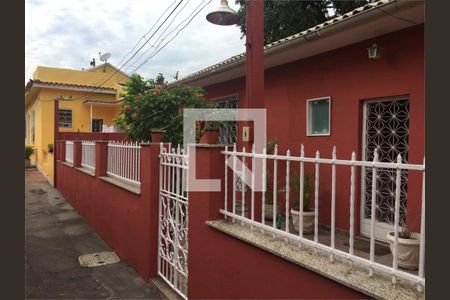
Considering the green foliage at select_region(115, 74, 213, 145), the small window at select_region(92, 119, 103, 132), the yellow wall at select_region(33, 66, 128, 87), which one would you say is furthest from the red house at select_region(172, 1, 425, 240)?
the yellow wall at select_region(33, 66, 128, 87)

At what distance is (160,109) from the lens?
18.3ft

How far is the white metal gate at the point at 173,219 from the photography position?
4.20m

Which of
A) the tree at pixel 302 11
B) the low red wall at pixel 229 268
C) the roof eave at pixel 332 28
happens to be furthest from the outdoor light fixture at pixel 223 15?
the tree at pixel 302 11

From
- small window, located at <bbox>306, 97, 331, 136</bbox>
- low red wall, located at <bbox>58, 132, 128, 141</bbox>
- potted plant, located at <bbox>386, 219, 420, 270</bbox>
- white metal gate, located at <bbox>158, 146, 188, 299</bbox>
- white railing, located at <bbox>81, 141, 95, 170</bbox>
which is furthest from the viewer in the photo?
low red wall, located at <bbox>58, 132, 128, 141</bbox>

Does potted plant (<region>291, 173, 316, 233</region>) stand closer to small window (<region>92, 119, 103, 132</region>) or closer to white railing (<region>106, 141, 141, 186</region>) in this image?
white railing (<region>106, 141, 141, 186</region>)

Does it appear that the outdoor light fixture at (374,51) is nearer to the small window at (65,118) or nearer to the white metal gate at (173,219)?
the white metal gate at (173,219)

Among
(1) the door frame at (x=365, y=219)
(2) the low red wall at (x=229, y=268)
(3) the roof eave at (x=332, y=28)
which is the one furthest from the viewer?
(1) the door frame at (x=365, y=219)

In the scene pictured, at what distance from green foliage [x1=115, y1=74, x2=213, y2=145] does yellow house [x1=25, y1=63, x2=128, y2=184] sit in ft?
35.3

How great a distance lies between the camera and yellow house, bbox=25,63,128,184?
16.5 metres

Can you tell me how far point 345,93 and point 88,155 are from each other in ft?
21.7

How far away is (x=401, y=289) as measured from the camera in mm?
1908

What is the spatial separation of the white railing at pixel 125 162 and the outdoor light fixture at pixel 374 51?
367cm

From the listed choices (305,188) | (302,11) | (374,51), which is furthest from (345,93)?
(302,11)

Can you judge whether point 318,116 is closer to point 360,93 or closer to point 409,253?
point 360,93
